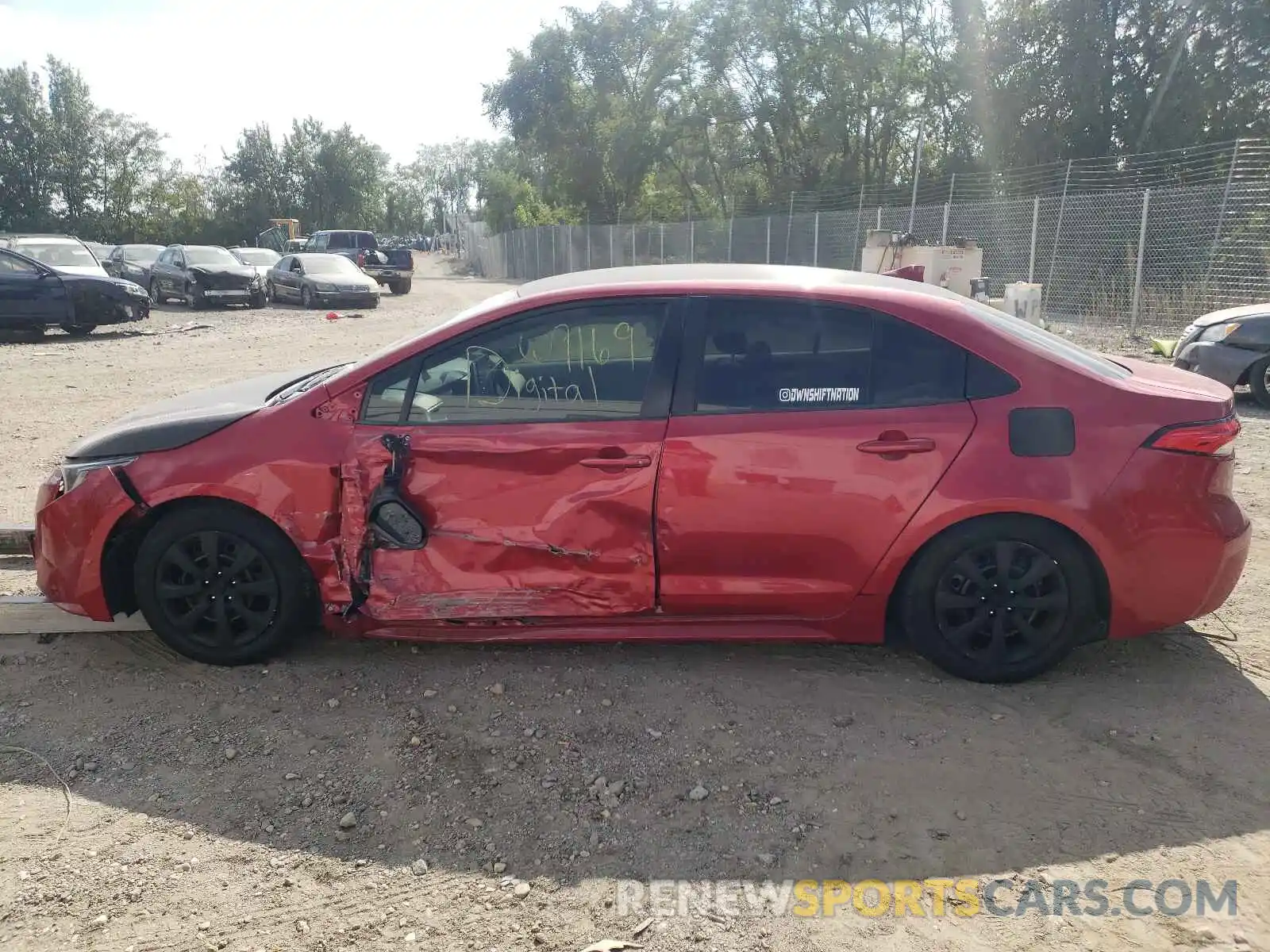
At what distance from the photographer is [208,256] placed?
23.4m

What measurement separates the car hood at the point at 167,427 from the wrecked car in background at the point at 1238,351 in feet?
27.8

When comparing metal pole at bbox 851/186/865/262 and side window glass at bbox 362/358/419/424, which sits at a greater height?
metal pole at bbox 851/186/865/262

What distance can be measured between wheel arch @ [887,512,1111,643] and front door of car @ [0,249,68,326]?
16.1 metres

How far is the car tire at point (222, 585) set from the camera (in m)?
3.66

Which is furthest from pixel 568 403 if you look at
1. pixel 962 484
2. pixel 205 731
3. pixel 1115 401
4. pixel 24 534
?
pixel 24 534

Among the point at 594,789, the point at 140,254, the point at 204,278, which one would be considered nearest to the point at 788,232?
the point at 204,278

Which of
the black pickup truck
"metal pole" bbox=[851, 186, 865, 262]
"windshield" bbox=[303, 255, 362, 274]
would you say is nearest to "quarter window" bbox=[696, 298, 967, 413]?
"metal pole" bbox=[851, 186, 865, 262]

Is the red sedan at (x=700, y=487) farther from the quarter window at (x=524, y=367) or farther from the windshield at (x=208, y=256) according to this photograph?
the windshield at (x=208, y=256)

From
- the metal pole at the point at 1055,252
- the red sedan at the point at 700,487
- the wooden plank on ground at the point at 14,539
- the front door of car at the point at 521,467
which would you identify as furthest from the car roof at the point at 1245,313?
the wooden plank on ground at the point at 14,539

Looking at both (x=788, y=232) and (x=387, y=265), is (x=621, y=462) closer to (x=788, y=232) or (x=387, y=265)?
(x=788, y=232)

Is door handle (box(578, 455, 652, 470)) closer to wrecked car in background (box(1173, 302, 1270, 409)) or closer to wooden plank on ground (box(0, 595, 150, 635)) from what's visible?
wooden plank on ground (box(0, 595, 150, 635))

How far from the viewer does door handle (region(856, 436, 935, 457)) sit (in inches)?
134

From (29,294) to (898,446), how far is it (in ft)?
53.0

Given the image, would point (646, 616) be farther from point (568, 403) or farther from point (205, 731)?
point (205, 731)
